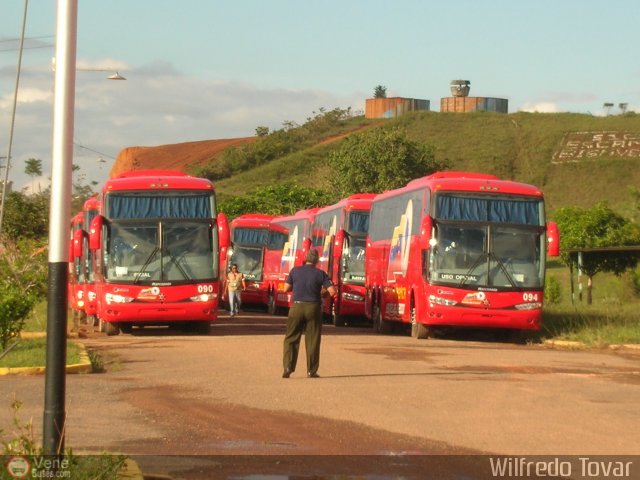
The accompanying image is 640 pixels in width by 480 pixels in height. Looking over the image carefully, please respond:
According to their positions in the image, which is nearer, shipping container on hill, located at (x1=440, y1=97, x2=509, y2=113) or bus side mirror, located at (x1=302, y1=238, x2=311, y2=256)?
bus side mirror, located at (x1=302, y1=238, x2=311, y2=256)

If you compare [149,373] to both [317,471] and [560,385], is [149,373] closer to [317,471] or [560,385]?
[560,385]

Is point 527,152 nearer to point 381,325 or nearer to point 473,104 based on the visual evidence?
point 473,104

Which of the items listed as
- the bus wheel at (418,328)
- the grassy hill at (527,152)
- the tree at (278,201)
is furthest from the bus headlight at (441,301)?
the grassy hill at (527,152)

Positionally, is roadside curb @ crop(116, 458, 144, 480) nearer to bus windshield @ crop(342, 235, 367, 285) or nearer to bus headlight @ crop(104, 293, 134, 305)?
bus headlight @ crop(104, 293, 134, 305)

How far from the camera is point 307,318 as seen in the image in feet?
58.3

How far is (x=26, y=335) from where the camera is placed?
27.7 meters

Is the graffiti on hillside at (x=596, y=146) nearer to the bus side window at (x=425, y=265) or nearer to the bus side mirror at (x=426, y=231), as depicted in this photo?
the bus side window at (x=425, y=265)

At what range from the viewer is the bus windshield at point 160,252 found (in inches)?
1112

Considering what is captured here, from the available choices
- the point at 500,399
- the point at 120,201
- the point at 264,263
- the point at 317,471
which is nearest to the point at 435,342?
the point at 120,201

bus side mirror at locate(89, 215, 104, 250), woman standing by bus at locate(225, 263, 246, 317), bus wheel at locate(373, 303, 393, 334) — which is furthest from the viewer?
woman standing by bus at locate(225, 263, 246, 317)

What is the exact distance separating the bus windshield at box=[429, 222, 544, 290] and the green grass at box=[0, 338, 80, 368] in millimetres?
8342

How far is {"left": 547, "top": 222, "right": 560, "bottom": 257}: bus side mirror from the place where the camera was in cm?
2572

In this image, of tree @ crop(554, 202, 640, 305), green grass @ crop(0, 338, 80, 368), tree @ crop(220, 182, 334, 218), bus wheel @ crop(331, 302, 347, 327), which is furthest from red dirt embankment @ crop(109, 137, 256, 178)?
green grass @ crop(0, 338, 80, 368)

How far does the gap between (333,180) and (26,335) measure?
48.4 m
